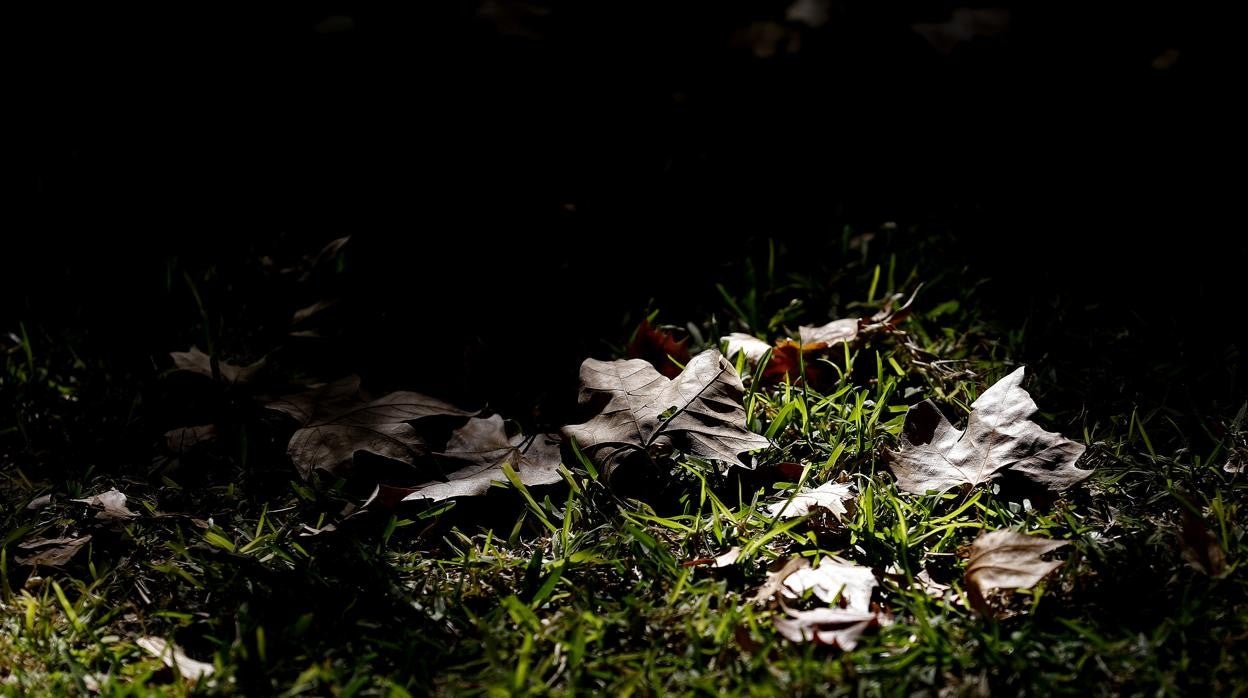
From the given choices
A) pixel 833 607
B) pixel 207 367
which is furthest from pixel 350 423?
pixel 833 607

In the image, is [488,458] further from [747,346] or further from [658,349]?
[747,346]

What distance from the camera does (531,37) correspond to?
2.91 meters

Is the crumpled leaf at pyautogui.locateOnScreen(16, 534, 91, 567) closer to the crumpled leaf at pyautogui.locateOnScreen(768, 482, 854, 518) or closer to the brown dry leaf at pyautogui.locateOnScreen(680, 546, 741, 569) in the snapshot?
the brown dry leaf at pyautogui.locateOnScreen(680, 546, 741, 569)

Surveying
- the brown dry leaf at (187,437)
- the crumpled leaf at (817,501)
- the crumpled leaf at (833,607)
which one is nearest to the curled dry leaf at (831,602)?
the crumpled leaf at (833,607)

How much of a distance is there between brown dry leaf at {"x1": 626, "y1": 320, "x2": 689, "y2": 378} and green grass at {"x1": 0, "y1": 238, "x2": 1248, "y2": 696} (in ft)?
0.64

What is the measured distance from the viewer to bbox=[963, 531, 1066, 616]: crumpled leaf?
5.17 ft

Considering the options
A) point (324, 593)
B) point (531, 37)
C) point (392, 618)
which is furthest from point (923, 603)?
point (531, 37)

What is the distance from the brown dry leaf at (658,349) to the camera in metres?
2.22

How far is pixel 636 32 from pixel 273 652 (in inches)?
88.8

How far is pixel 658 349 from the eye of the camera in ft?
7.35

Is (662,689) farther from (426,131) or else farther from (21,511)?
(426,131)

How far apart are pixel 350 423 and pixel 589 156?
1.25 metres

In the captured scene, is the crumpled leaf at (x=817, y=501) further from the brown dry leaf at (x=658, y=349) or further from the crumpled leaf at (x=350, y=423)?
the crumpled leaf at (x=350, y=423)

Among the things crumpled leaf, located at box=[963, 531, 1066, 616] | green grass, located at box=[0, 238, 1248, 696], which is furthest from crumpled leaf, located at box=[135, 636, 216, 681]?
crumpled leaf, located at box=[963, 531, 1066, 616]
